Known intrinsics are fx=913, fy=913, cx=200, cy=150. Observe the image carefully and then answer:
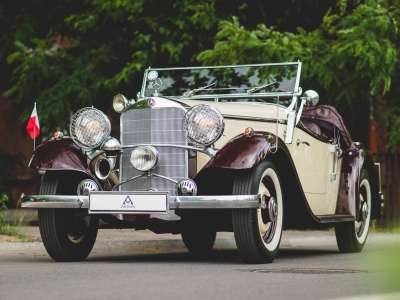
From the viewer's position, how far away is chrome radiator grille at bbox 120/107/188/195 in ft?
25.4

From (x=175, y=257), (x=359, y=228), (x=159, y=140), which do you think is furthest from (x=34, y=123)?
(x=359, y=228)

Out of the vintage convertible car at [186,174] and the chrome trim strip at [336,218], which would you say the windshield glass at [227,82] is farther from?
the chrome trim strip at [336,218]

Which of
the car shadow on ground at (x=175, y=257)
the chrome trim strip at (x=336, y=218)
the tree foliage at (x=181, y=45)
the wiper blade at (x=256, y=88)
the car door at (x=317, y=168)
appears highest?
the tree foliage at (x=181, y=45)

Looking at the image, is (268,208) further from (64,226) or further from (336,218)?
(64,226)

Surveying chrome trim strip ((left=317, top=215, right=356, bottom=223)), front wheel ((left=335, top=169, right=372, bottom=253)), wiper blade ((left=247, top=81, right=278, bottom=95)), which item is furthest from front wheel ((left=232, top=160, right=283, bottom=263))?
front wheel ((left=335, top=169, right=372, bottom=253))

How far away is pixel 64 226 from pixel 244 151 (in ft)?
5.96

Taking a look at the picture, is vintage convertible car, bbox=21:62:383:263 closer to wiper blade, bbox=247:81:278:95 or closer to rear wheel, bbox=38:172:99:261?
rear wheel, bbox=38:172:99:261

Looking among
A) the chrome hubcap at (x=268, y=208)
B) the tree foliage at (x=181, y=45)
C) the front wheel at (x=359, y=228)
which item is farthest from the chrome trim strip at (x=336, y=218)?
the tree foliage at (x=181, y=45)

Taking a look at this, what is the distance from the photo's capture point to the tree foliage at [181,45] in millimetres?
13898

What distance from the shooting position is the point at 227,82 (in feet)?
31.6

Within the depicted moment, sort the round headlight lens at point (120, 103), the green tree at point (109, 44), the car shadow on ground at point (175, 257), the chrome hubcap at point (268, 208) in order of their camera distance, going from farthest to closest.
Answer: the green tree at point (109, 44) < the car shadow on ground at point (175, 257) < the round headlight lens at point (120, 103) < the chrome hubcap at point (268, 208)

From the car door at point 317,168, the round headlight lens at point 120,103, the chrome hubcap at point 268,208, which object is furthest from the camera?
the car door at point 317,168

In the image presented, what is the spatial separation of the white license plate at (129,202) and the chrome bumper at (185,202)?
7 centimetres

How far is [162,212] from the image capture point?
7172mm
